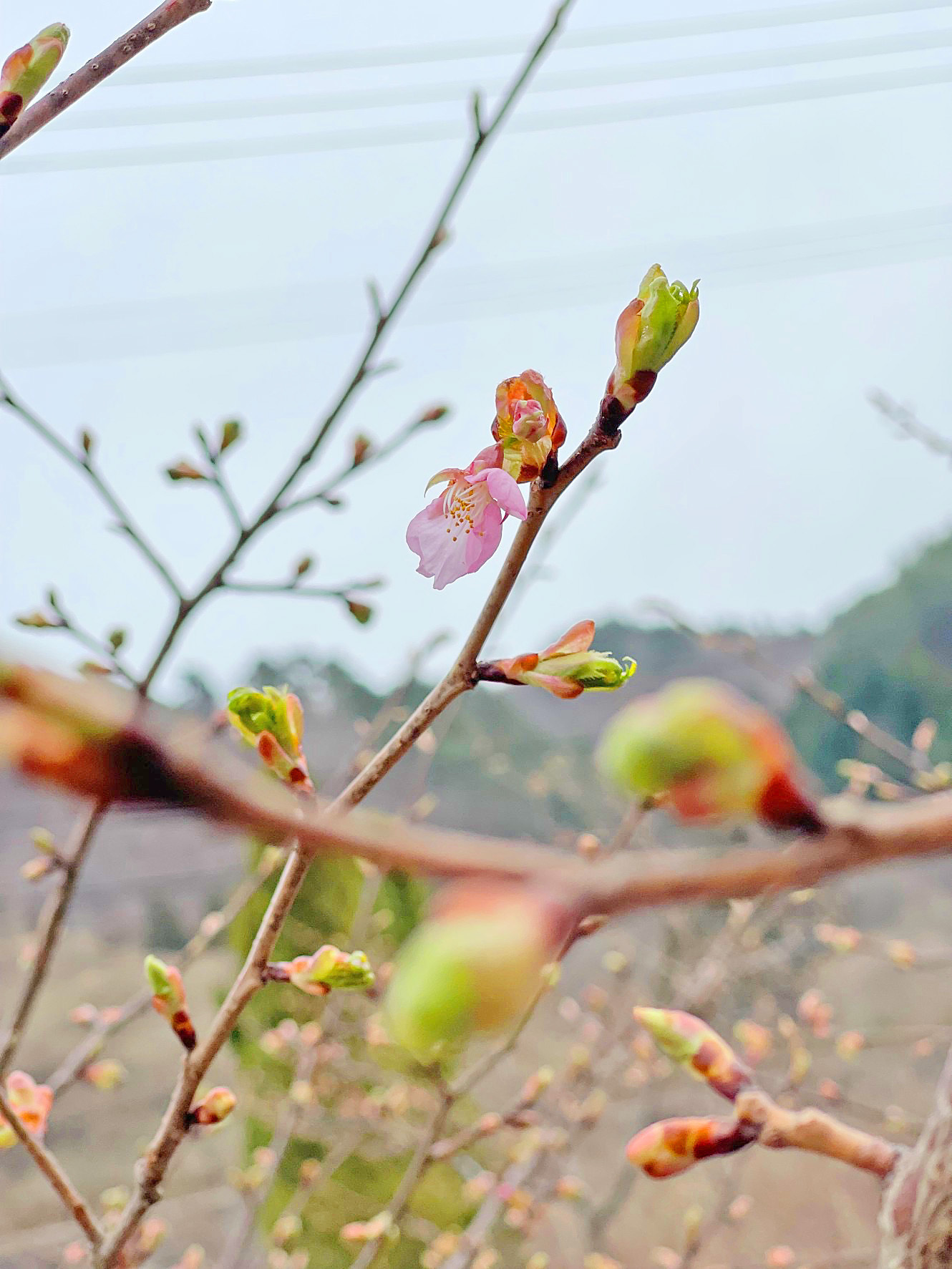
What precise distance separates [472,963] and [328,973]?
154 millimetres

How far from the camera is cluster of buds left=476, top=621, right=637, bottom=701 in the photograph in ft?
0.46

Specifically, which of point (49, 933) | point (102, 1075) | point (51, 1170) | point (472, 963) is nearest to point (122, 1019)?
point (102, 1075)

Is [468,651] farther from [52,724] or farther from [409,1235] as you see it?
[409,1235]

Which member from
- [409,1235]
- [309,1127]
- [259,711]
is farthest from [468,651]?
[409,1235]

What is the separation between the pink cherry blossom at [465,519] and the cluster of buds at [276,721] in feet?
0.12

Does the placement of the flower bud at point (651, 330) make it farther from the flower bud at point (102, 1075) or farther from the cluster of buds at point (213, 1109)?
the flower bud at point (102, 1075)

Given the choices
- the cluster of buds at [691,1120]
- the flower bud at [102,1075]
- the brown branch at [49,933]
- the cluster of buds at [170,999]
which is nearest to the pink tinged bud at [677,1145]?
the cluster of buds at [691,1120]

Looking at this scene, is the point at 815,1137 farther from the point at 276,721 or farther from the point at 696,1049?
the point at 276,721

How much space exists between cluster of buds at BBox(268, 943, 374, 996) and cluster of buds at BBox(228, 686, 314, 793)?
0.21 ft

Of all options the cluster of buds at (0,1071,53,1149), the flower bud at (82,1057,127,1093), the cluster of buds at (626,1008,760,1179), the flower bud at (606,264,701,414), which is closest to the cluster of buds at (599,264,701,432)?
the flower bud at (606,264,701,414)

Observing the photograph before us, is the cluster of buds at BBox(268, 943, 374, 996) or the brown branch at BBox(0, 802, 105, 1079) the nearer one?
the cluster of buds at BBox(268, 943, 374, 996)

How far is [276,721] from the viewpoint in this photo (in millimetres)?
159

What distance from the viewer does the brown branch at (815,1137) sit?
8.2 inches

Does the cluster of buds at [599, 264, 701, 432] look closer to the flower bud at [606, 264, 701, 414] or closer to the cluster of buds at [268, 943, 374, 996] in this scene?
the flower bud at [606, 264, 701, 414]
